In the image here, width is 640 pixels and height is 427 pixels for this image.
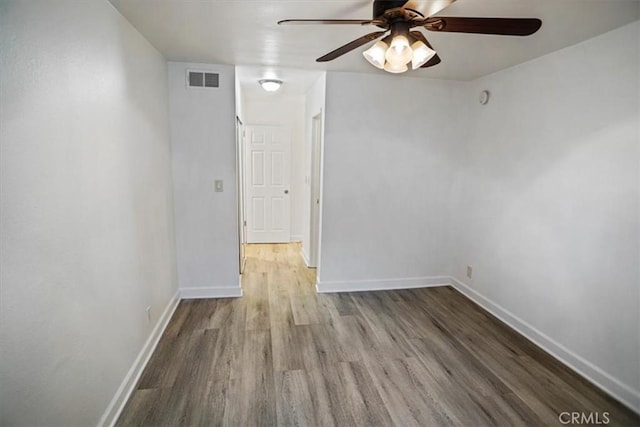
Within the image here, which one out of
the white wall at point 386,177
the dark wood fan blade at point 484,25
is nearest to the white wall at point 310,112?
the white wall at point 386,177

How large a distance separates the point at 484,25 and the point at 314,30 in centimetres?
114

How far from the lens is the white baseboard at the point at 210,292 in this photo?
342 centimetres

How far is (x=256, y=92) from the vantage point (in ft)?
14.9

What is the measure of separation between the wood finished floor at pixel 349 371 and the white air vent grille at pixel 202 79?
2.19m

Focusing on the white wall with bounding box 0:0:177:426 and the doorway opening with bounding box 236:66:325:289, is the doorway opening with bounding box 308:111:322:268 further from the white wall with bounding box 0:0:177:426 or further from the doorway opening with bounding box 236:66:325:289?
the white wall with bounding box 0:0:177:426

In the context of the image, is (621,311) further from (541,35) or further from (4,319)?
(4,319)

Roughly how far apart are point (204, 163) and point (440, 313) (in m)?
2.81

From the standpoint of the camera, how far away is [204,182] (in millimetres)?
3279

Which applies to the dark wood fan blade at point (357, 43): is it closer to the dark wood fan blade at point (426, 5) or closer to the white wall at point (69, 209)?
the dark wood fan blade at point (426, 5)

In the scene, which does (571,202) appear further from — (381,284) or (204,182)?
(204,182)

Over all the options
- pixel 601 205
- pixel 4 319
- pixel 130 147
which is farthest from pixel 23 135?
pixel 601 205

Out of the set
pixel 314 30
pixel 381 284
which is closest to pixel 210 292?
pixel 381 284

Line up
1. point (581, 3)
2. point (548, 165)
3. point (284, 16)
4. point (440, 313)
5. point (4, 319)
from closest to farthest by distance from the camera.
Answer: point (4, 319)
point (581, 3)
point (284, 16)
point (548, 165)
point (440, 313)

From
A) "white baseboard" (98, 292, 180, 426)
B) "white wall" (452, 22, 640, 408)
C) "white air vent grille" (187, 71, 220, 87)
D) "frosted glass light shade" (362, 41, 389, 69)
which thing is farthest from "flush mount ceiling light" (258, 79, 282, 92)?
"white baseboard" (98, 292, 180, 426)
